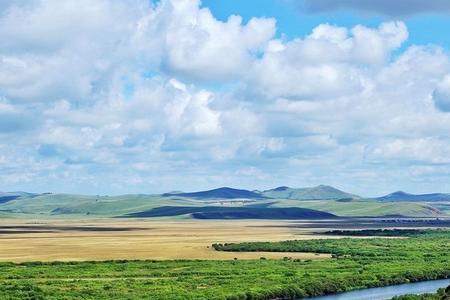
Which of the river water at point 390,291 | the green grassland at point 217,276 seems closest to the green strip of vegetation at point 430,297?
the river water at point 390,291

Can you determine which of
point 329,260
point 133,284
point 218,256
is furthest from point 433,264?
point 133,284

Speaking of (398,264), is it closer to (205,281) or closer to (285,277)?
(285,277)

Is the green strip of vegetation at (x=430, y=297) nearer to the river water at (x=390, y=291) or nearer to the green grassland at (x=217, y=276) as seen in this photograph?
the river water at (x=390, y=291)

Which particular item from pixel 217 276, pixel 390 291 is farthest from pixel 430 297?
pixel 217 276

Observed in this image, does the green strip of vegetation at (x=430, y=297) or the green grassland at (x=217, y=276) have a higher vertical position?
the green grassland at (x=217, y=276)

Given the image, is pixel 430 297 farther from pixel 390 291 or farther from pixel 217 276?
pixel 217 276

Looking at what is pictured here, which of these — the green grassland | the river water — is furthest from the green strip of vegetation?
the green grassland
